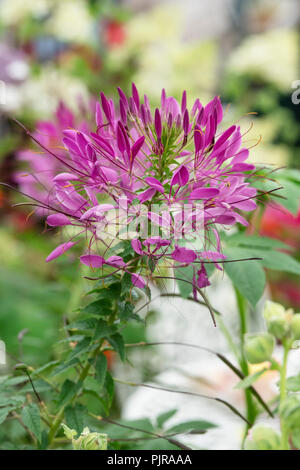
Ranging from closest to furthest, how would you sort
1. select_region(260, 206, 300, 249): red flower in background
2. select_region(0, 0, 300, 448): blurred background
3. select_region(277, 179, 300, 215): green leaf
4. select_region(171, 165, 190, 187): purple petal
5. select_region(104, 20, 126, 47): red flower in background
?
1. select_region(171, 165, 190, 187): purple petal
2. select_region(277, 179, 300, 215): green leaf
3. select_region(0, 0, 300, 448): blurred background
4. select_region(260, 206, 300, 249): red flower in background
5. select_region(104, 20, 126, 47): red flower in background

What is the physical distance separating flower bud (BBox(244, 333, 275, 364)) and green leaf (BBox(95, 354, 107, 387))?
0.24ft

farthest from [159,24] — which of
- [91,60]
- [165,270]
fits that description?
[165,270]

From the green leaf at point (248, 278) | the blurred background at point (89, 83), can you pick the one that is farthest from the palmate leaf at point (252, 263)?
the blurred background at point (89, 83)

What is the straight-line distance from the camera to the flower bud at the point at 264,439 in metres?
0.23

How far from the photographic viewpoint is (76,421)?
9.7 inches

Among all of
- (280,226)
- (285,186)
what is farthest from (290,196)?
(280,226)

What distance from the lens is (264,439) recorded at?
0.23 meters

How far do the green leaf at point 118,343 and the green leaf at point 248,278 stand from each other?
2.9 inches

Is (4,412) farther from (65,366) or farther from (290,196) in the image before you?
(290,196)

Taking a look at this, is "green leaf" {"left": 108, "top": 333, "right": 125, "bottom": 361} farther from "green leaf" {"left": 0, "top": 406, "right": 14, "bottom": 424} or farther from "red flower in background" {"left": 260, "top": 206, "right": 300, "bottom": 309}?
"red flower in background" {"left": 260, "top": 206, "right": 300, "bottom": 309}

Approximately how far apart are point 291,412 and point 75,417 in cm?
10

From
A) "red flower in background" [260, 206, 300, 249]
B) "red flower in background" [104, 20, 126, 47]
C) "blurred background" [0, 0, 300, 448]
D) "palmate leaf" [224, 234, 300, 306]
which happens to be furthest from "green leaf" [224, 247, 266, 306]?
"red flower in background" [104, 20, 126, 47]

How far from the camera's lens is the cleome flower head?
21 centimetres

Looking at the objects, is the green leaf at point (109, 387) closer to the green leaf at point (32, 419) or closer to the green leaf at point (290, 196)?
the green leaf at point (32, 419)
